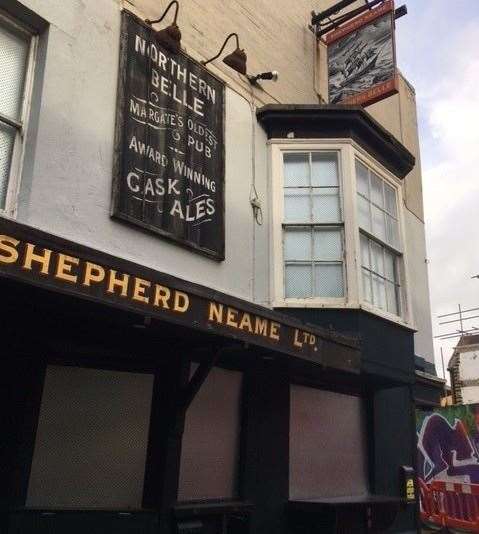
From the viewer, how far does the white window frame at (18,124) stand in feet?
17.5

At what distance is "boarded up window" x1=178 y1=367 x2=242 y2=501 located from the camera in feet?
20.7

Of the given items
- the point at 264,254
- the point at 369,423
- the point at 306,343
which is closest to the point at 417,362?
the point at 369,423

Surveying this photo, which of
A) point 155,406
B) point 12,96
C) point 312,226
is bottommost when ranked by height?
point 155,406

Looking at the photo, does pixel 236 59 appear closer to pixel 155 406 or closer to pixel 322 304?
pixel 322 304

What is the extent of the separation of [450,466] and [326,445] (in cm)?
629

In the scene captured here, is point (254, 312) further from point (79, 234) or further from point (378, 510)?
point (378, 510)

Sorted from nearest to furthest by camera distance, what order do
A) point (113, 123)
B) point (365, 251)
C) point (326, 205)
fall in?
point (113, 123)
point (326, 205)
point (365, 251)

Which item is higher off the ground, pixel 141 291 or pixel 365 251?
pixel 365 251

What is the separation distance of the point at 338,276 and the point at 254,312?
277 cm

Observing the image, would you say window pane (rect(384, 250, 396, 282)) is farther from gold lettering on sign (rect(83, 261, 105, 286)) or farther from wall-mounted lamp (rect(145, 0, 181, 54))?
gold lettering on sign (rect(83, 261, 105, 286))

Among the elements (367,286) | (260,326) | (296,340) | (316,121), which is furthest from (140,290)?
(316,121)

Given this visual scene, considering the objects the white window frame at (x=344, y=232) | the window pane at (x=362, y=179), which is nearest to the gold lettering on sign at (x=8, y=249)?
the white window frame at (x=344, y=232)

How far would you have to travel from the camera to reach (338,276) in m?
7.93

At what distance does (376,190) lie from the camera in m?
8.98
